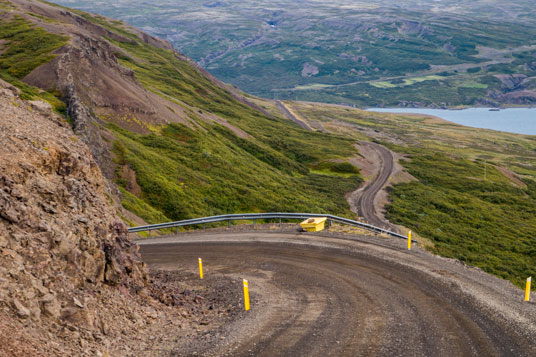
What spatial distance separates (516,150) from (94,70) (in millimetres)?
164922

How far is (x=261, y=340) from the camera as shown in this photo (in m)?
14.7

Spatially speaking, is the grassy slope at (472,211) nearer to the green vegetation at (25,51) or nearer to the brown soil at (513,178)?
the brown soil at (513,178)

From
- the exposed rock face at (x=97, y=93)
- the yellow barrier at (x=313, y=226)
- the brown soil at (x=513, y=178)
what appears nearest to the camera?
the yellow barrier at (x=313, y=226)

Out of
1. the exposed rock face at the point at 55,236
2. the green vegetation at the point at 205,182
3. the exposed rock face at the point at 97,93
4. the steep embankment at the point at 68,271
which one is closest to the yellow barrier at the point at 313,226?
the steep embankment at the point at 68,271

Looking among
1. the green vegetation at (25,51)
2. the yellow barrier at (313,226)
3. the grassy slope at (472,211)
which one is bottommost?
the grassy slope at (472,211)

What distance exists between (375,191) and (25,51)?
2375 inches

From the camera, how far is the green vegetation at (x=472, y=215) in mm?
52906

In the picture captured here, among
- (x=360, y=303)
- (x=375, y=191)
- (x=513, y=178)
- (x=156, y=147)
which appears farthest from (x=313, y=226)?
(x=513, y=178)

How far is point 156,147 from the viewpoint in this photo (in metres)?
60.1

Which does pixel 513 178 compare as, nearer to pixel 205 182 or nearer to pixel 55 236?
pixel 205 182

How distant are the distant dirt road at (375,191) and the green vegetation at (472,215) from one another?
2849 millimetres

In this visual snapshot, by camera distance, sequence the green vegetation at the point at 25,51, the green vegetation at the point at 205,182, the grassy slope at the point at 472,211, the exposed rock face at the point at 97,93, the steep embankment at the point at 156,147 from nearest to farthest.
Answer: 1. the green vegetation at the point at 205,182
2. the steep embankment at the point at 156,147
3. the exposed rock face at the point at 97,93
4. the green vegetation at the point at 25,51
5. the grassy slope at the point at 472,211

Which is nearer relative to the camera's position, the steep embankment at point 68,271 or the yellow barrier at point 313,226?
the steep embankment at point 68,271

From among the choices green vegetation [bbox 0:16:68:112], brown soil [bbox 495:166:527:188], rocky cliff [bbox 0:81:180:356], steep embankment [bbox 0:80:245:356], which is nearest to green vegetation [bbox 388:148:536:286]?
brown soil [bbox 495:166:527:188]
